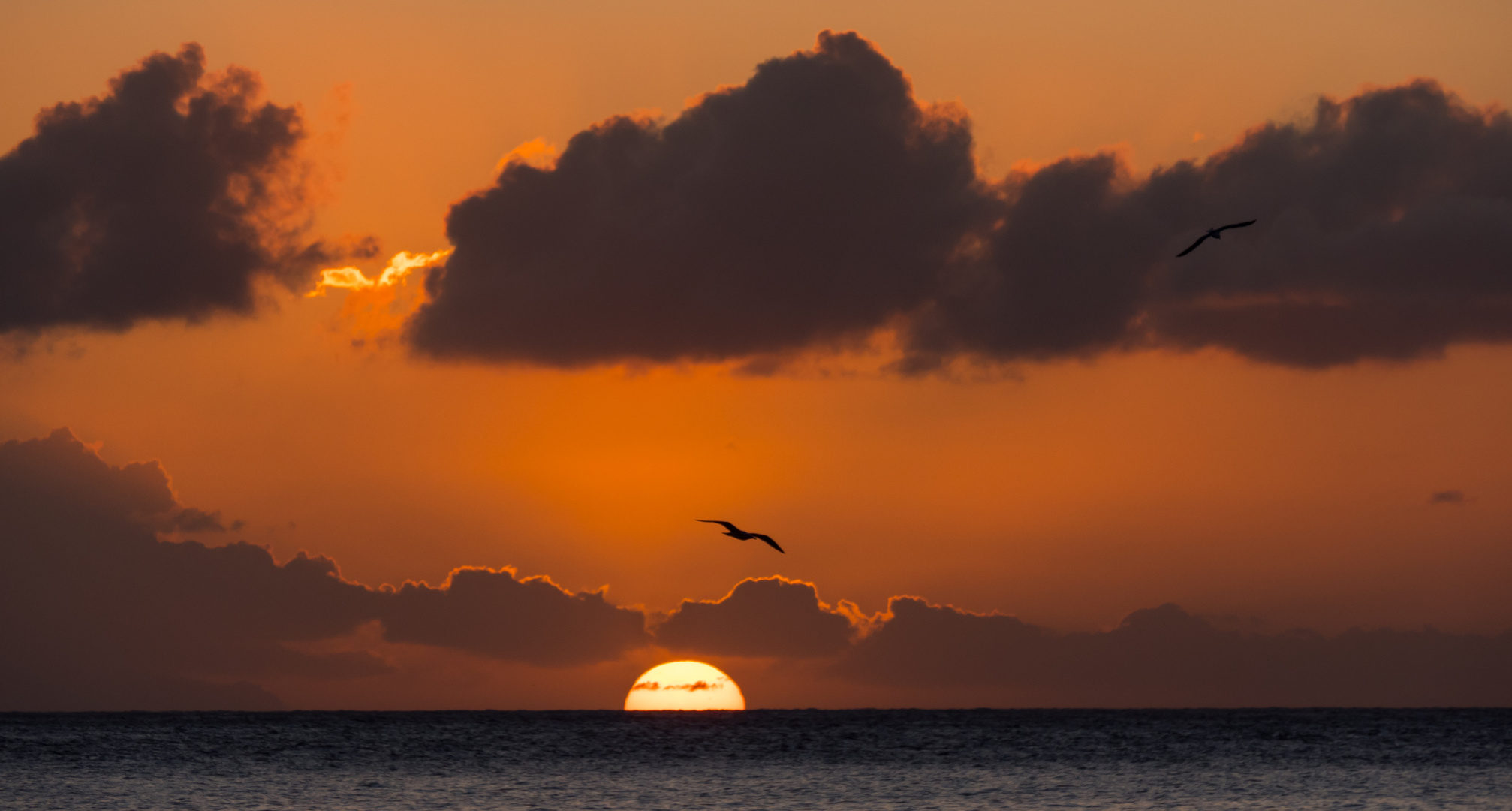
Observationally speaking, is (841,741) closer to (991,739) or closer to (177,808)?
(991,739)

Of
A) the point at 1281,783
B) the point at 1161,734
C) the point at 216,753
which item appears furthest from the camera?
the point at 1161,734

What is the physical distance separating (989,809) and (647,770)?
116ft

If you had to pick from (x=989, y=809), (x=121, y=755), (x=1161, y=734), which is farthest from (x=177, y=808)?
(x=1161, y=734)

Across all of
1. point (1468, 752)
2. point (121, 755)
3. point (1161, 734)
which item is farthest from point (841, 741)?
point (121, 755)

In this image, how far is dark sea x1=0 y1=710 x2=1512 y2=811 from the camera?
263 feet

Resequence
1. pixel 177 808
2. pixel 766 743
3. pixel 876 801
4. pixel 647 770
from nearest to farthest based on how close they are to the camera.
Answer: pixel 177 808 → pixel 876 801 → pixel 647 770 → pixel 766 743

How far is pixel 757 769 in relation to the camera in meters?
107

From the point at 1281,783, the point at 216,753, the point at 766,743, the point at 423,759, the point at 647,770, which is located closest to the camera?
the point at 1281,783

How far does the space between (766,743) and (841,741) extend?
7599mm

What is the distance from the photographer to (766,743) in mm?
145000

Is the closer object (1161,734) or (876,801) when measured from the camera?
(876,801)

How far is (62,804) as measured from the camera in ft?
247

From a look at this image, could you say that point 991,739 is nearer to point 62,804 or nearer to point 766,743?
point 766,743

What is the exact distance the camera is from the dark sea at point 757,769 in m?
80.3
